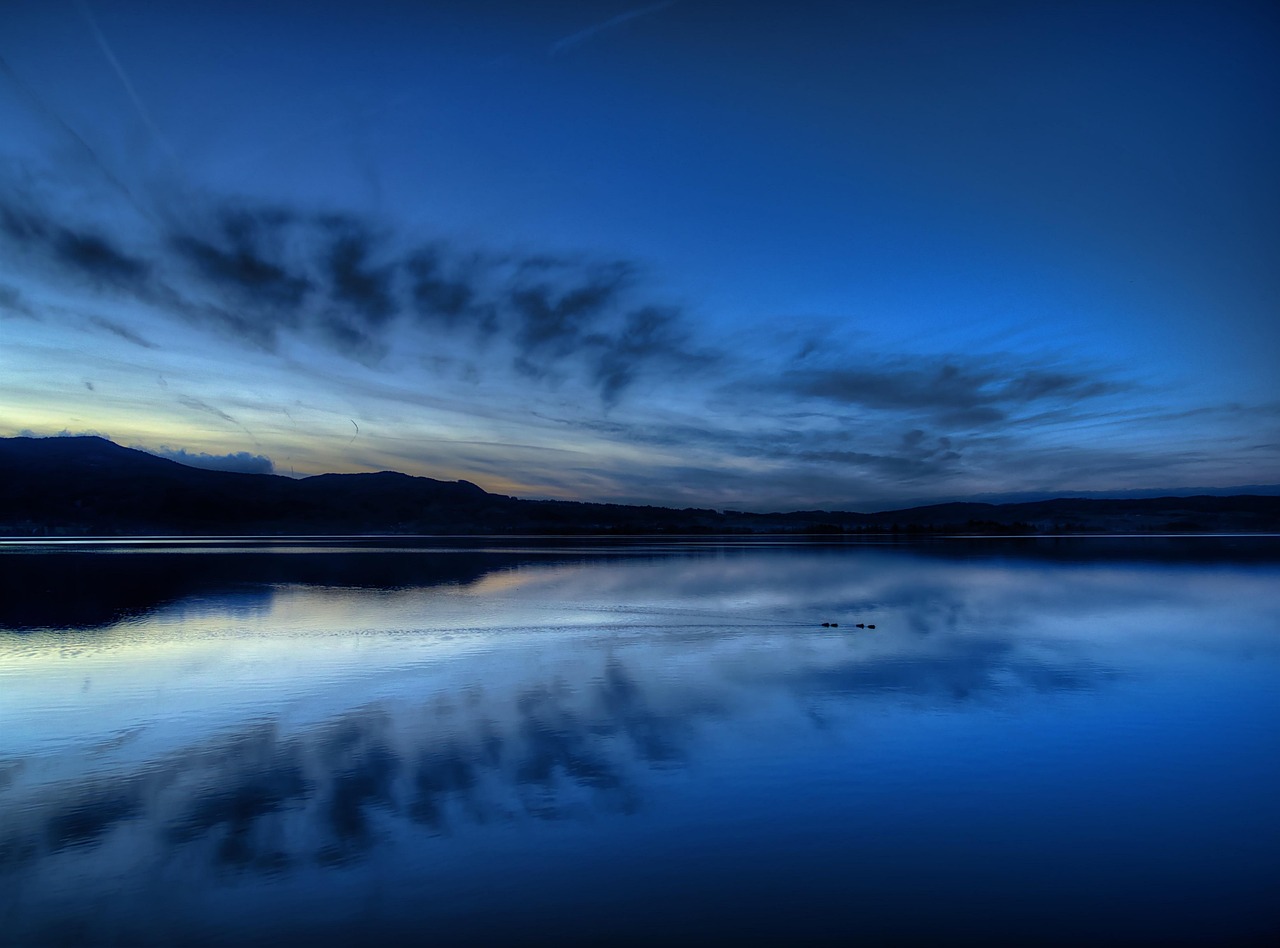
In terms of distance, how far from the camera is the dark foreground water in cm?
553

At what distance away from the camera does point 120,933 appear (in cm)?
523

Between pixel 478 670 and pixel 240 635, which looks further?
pixel 240 635

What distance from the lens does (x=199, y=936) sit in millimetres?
5188

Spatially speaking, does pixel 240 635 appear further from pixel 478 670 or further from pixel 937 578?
pixel 937 578

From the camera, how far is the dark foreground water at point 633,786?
18.1 ft

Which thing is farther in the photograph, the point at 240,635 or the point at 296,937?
the point at 240,635

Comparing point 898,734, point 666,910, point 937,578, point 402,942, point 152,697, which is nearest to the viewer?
Result: point 402,942

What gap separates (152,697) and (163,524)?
200285 mm

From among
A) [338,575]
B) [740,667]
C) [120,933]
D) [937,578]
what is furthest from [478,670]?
[937,578]

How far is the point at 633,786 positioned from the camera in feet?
26.6

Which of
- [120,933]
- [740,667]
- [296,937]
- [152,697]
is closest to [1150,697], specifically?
[740,667]

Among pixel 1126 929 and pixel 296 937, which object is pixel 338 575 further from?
pixel 1126 929

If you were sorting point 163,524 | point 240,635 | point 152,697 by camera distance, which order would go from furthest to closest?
1. point 163,524
2. point 240,635
3. point 152,697

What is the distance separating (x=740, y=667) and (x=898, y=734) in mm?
4825
